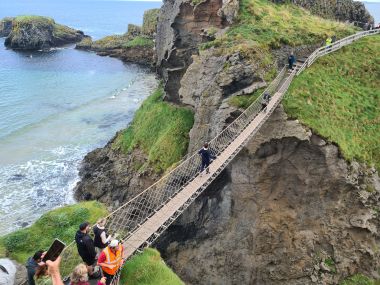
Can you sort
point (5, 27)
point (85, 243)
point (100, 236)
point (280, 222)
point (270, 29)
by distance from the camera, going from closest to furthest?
point (85, 243), point (100, 236), point (280, 222), point (270, 29), point (5, 27)

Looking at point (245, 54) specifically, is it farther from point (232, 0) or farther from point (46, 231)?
point (46, 231)

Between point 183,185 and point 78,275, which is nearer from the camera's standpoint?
point 78,275

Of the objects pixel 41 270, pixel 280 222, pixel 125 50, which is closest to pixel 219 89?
pixel 280 222

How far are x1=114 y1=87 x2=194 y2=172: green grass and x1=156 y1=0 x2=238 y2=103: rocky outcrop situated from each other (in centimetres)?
224

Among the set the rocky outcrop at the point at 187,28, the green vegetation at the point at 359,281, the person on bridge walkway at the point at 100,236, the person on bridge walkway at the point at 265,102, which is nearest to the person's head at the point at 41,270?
the person on bridge walkway at the point at 100,236

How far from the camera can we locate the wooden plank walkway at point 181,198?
14398 millimetres

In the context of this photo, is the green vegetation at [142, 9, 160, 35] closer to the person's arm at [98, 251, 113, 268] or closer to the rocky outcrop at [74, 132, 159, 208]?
the rocky outcrop at [74, 132, 159, 208]

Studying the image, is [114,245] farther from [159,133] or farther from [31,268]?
[159,133]

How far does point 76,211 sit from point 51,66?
6596 centimetres

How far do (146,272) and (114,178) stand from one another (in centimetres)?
2081

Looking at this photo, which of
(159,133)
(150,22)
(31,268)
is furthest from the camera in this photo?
(150,22)

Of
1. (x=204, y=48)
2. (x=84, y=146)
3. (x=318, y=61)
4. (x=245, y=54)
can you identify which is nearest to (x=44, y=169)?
(x=84, y=146)

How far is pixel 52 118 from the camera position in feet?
169

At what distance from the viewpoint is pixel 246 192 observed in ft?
78.4
